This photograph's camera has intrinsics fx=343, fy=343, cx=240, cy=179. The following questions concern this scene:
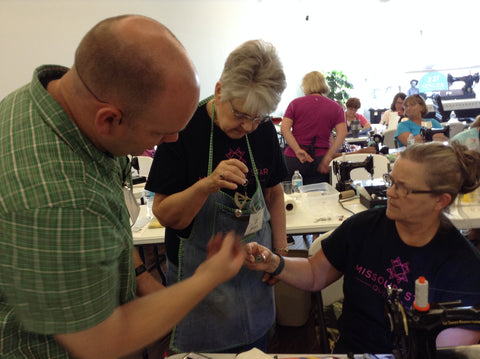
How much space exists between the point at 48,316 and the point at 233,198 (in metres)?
0.91

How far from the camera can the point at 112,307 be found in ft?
2.32

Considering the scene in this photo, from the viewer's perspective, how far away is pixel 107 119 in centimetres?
71

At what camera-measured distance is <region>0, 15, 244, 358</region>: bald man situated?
61cm

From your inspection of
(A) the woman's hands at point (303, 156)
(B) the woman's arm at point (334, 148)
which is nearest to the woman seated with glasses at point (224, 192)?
(A) the woman's hands at point (303, 156)

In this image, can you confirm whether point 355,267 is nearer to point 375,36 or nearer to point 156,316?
point 156,316

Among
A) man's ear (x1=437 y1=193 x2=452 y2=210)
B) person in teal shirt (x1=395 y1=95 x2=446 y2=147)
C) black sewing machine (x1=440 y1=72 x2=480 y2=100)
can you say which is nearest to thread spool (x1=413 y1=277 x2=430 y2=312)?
man's ear (x1=437 y1=193 x2=452 y2=210)

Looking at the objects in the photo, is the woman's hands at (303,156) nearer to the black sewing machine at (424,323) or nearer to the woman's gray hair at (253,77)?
the woman's gray hair at (253,77)

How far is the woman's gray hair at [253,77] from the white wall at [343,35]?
4976 mm

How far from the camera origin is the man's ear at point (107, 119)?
69 cm

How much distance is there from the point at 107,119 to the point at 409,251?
1258 mm

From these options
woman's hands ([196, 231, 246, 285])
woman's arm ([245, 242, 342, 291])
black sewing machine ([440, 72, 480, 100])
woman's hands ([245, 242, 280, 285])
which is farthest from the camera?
black sewing machine ([440, 72, 480, 100])

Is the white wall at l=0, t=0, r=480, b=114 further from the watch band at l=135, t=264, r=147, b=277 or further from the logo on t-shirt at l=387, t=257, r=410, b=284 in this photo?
the logo on t-shirt at l=387, t=257, r=410, b=284

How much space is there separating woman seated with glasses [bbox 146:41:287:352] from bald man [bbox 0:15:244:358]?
57cm

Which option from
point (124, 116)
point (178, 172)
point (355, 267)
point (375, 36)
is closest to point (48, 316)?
point (124, 116)
